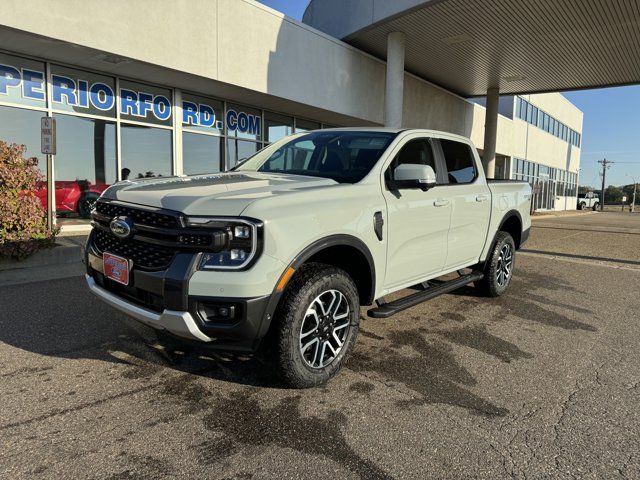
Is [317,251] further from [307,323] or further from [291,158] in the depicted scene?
[291,158]

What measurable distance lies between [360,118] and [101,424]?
49.6ft

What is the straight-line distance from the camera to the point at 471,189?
16.5ft

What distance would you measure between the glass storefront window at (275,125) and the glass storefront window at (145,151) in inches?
143

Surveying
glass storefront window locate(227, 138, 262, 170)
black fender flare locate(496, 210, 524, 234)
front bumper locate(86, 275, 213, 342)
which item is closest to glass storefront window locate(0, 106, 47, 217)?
glass storefront window locate(227, 138, 262, 170)

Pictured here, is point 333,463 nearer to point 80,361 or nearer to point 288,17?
point 80,361

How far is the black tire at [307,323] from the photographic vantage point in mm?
2953

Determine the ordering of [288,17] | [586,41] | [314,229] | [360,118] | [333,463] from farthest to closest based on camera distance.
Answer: [360,118], [586,41], [288,17], [314,229], [333,463]

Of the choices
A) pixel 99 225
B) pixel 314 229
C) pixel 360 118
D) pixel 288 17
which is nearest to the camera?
pixel 314 229

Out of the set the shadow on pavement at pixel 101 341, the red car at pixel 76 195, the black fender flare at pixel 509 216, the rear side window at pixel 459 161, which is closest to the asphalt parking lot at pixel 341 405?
the shadow on pavement at pixel 101 341

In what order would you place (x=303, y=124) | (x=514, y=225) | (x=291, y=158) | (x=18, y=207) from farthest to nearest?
(x=303, y=124) < (x=18, y=207) < (x=514, y=225) < (x=291, y=158)

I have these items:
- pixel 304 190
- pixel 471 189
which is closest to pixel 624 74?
pixel 471 189

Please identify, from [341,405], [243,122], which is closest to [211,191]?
[341,405]

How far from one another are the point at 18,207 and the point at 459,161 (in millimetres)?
6248

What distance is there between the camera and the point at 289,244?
290 centimetres
